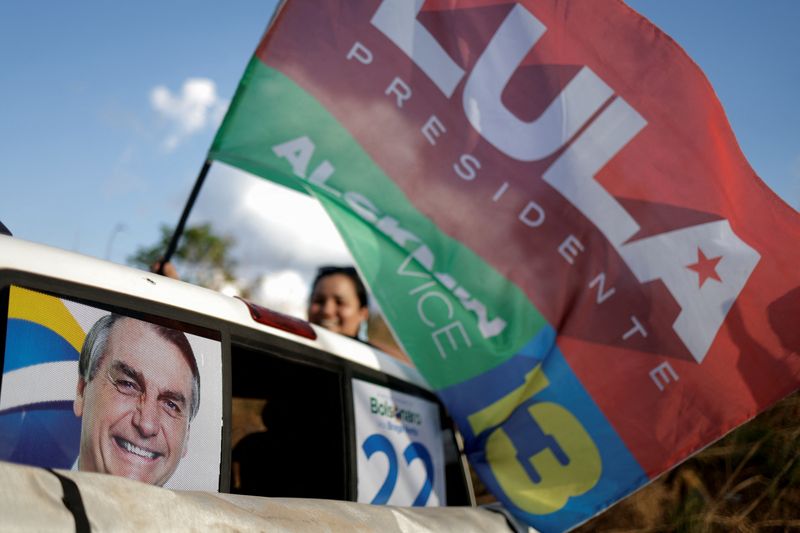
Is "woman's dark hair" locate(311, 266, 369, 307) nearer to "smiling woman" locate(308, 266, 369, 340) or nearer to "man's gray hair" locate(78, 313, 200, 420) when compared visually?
"smiling woman" locate(308, 266, 369, 340)

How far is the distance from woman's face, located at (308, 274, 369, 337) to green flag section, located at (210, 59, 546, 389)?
153cm

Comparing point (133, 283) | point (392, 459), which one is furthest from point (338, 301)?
point (133, 283)

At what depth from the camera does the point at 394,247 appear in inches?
146

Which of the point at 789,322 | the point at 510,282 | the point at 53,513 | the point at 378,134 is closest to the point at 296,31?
the point at 378,134

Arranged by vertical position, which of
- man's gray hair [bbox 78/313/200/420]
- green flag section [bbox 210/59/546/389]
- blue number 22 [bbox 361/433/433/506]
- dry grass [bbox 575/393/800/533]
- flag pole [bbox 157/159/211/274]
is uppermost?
flag pole [bbox 157/159/211/274]

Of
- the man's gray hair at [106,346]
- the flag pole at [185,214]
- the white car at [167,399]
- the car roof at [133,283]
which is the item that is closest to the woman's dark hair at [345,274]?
the flag pole at [185,214]

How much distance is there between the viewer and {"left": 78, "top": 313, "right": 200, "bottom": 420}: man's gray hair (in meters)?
1.93

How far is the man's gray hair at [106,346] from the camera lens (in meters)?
1.93

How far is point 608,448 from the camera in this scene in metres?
3.47

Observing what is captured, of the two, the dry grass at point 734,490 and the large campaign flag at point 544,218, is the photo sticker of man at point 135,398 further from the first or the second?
the dry grass at point 734,490

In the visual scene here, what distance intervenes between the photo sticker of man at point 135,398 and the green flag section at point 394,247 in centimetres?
156

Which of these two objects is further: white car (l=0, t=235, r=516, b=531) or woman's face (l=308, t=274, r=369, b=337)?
woman's face (l=308, t=274, r=369, b=337)

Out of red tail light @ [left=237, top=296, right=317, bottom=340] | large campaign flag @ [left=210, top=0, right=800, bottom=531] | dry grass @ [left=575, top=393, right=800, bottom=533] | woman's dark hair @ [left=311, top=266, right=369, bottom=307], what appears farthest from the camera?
woman's dark hair @ [left=311, top=266, right=369, bottom=307]

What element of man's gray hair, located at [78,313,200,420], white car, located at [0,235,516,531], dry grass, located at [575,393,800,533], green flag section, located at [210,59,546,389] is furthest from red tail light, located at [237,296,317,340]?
dry grass, located at [575,393,800,533]
